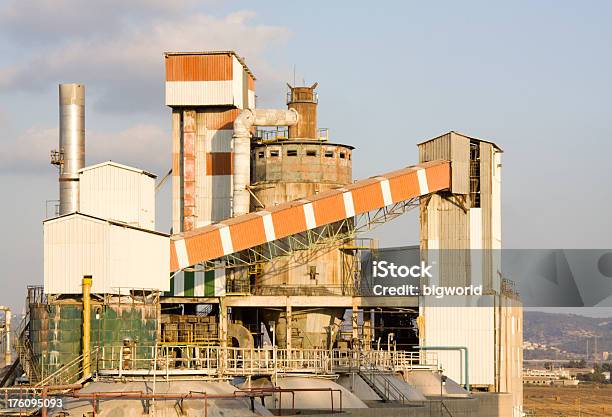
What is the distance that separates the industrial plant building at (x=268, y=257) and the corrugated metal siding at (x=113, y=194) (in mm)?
84

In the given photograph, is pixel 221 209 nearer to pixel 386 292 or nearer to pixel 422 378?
pixel 386 292

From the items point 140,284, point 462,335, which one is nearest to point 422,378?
point 462,335

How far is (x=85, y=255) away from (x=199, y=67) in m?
26.0

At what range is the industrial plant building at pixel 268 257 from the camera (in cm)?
5891

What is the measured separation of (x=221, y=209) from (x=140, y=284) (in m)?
20.8

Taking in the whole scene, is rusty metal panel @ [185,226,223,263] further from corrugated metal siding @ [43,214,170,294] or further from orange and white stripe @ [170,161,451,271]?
corrugated metal siding @ [43,214,170,294]

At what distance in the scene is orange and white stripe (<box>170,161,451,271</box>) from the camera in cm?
6950

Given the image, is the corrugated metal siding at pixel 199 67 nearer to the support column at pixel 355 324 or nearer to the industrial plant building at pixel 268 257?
the industrial plant building at pixel 268 257

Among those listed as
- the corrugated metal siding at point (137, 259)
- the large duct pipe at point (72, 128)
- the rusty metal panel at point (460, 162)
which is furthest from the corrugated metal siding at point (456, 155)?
A: the large duct pipe at point (72, 128)

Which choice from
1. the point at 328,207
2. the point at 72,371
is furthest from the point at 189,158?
the point at 72,371

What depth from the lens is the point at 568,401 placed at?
158375 mm

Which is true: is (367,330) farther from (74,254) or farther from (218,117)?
(74,254)

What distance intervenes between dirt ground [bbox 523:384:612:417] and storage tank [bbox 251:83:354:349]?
4186 centimetres

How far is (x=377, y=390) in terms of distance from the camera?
56.2 meters
